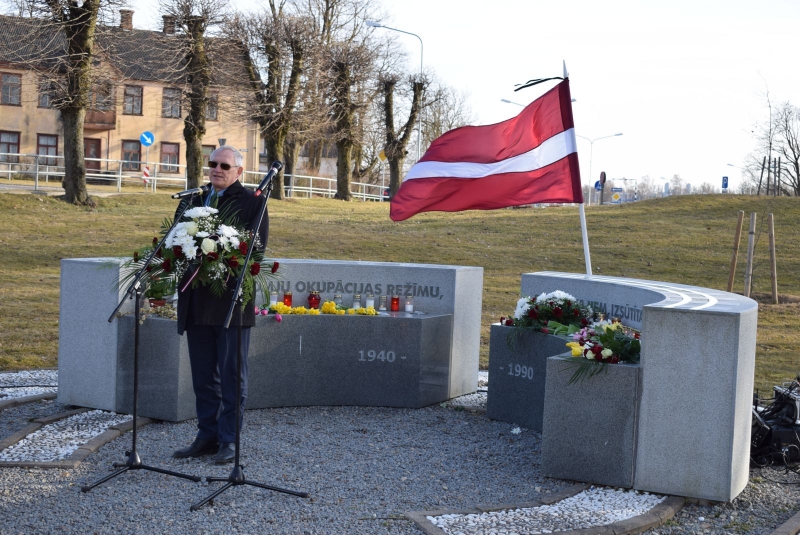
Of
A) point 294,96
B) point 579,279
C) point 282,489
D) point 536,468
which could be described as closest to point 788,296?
point 579,279

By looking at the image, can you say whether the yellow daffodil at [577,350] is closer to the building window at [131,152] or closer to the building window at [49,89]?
the building window at [49,89]

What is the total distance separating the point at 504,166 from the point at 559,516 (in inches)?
148

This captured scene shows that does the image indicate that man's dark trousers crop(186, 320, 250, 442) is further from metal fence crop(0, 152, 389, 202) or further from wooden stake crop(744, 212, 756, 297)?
metal fence crop(0, 152, 389, 202)

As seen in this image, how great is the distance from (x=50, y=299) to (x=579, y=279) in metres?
9.44

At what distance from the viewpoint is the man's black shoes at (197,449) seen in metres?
6.45

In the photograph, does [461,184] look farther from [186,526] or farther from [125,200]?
[125,200]

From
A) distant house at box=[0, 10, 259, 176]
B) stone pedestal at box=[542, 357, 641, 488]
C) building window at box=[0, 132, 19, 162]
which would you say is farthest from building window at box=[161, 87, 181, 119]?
stone pedestal at box=[542, 357, 641, 488]

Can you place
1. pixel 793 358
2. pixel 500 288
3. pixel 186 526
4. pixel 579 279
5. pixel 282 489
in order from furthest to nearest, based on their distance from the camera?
pixel 500 288
pixel 793 358
pixel 579 279
pixel 282 489
pixel 186 526

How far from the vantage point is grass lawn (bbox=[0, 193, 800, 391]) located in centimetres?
1391

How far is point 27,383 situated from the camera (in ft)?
30.6

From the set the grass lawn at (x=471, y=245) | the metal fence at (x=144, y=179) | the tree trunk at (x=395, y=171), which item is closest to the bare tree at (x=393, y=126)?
the tree trunk at (x=395, y=171)

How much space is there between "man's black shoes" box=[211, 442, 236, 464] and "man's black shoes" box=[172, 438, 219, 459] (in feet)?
0.31

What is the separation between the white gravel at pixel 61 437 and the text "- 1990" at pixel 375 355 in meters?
2.23

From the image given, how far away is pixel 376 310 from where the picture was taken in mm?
9141
